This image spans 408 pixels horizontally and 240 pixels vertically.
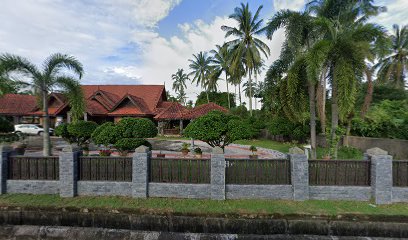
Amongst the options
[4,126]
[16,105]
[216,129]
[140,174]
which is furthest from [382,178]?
[16,105]

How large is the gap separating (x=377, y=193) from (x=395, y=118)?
10747mm

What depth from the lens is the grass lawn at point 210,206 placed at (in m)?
6.18

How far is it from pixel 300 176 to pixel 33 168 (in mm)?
9322

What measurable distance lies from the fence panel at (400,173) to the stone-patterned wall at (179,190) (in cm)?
618

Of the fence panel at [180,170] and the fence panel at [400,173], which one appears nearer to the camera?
the fence panel at [400,173]

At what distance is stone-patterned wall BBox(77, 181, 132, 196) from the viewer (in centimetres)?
723

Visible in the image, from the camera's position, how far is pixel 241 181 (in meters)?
7.19

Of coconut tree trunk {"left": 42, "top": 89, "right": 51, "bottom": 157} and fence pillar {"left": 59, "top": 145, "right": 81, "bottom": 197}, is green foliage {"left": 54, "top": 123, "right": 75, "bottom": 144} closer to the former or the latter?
coconut tree trunk {"left": 42, "top": 89, "right": 51, "bottom": 157}

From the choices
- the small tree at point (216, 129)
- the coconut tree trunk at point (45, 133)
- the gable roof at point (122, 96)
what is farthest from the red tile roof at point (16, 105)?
the small tree at point (216, 129)

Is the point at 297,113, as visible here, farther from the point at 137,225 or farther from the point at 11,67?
the point at 11,67

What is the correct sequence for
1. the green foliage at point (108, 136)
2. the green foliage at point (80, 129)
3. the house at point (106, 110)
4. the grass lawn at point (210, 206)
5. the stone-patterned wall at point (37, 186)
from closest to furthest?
the grass lawn at point (210, 206), the stone-patterned wall at point (37, 186), the green foliage at point (108, 136), the green foliage at point (80, 129), the house at point (106, 110)

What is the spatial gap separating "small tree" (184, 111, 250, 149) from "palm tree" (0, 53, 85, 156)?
6.29 meters

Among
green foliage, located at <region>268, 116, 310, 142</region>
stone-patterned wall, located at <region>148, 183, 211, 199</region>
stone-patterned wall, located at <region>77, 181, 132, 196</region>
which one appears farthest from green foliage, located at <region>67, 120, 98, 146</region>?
green foliage, located at <region>268, 116, 310, 142</region>

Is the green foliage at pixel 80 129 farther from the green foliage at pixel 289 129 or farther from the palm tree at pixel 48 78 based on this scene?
the green foliage at pixel 289 129
